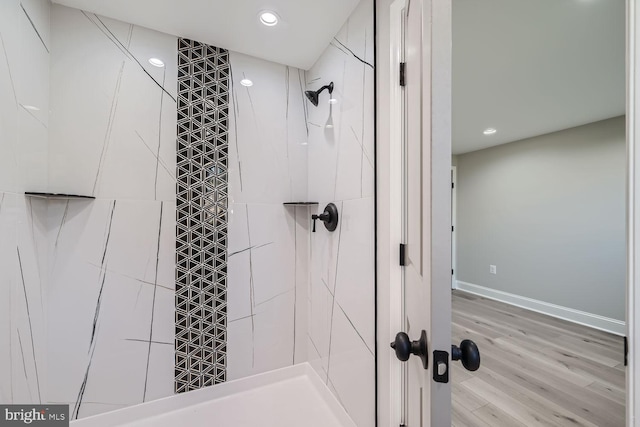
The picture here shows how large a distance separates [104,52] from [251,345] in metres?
2.10

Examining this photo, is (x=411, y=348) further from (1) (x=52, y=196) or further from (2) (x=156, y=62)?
(2) (x=156, y=62)

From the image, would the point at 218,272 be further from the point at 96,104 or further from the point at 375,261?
the point at 96,104

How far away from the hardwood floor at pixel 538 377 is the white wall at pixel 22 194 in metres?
2.40

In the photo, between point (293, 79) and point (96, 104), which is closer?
point (96, 104)

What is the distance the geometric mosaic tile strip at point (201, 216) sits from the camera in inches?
64.4

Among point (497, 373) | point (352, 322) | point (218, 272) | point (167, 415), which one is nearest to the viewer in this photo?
point (352, 322)

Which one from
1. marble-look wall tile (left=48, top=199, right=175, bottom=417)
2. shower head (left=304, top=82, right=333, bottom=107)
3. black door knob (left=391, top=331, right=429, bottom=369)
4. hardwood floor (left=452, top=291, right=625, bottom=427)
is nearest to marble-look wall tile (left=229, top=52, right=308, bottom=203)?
shower head (left=304, top=82, right=333, bottom=107)

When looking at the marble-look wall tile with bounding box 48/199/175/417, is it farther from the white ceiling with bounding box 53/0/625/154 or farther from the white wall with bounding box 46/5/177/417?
the white ceiling with bounding box 53/0/625/154

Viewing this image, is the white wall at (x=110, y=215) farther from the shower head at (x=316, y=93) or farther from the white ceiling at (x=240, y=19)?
the shower head at (x=316, y=93)

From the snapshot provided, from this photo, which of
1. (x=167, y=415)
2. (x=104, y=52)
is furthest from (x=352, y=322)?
(x=104, y=52)

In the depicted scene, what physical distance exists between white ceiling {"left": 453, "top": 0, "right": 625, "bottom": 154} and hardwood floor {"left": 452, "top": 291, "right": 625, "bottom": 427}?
2511 mm

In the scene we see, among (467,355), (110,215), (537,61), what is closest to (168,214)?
(110,215)

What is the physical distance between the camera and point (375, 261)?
1.28 meters

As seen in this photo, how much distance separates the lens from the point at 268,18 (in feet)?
4.82
